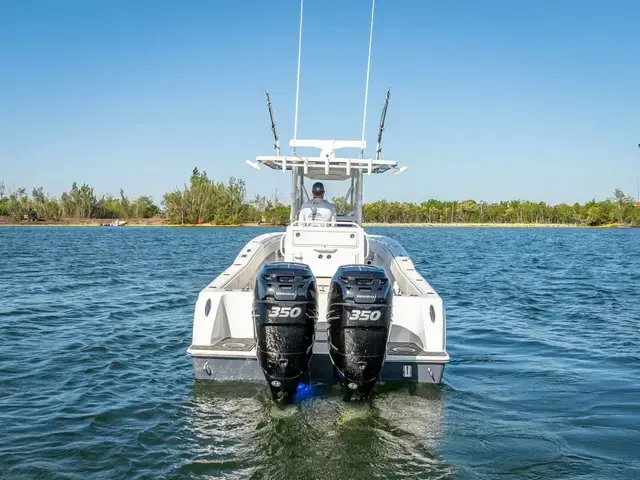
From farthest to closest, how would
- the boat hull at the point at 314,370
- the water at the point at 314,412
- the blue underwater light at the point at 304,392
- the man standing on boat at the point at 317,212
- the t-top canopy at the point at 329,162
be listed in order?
the man standing on boat at the point at 317,212
the t-top canopy at the point at 329,162
the boat hull at the point at 314,370
the blue underwater light at the point at 304,392
the water at the point at 314,412

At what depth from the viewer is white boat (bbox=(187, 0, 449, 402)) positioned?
5824mm

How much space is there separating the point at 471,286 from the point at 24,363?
552 inches

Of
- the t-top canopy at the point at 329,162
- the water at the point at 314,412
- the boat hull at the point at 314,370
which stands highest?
the t-top canopy at the point at 329,162

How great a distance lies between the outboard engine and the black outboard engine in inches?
11.1

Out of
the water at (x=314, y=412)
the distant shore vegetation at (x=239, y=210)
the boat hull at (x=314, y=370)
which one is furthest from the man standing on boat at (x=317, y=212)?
the distant shore vegetation at (x=239, y=210)

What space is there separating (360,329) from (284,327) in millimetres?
724

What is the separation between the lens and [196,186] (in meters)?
125

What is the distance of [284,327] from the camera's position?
19.0 ft

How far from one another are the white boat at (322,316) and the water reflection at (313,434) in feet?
0.77

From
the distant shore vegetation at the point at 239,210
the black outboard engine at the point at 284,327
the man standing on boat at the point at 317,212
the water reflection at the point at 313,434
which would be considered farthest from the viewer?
the distant shore vegetation at the point at 239,210

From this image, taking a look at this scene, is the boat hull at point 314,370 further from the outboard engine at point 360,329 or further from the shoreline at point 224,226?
the shoreline at point 224,226

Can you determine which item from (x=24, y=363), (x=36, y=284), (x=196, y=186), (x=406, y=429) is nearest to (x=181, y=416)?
(x=406, y=429)

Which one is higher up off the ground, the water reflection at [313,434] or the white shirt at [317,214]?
the white shirt at [317,214]

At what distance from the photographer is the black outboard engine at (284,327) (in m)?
5.80
